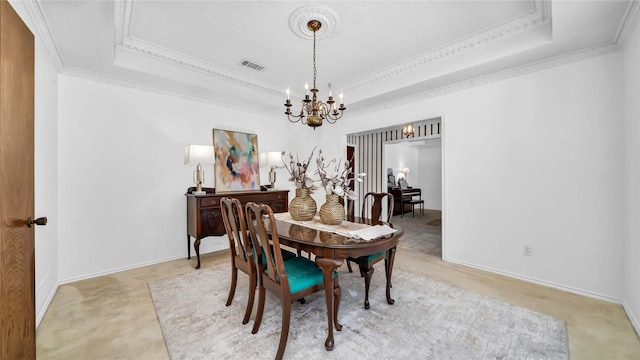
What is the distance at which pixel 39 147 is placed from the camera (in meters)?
2.25

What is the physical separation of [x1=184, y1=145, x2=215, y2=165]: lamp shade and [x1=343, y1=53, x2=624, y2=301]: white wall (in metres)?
3.10

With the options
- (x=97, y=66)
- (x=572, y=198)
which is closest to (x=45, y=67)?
(x=97, y=66)

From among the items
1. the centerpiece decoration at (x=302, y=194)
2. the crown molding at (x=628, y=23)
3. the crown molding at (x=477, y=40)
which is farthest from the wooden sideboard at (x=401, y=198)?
the crown molding at (x=628, y=23)

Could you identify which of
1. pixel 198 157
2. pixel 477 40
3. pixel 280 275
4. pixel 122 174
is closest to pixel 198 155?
pixel 198 157

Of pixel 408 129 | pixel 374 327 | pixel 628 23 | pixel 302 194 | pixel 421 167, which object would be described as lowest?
pixel 374 327

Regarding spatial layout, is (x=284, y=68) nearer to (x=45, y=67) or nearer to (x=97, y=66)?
(x=97, y=66)

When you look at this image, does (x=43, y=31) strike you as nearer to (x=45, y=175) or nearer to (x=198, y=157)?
(x=45, y=175)

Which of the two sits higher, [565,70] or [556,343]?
[565,70]

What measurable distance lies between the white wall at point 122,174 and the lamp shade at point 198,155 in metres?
0.45

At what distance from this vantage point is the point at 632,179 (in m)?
2.13

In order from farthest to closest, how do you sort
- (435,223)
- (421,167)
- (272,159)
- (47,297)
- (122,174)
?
1. (421,167)
2. (435,223)
3. (272,159)
4. (122,174)
5. (47,297)

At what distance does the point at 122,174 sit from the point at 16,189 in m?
2.13

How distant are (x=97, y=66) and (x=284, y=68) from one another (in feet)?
6.80

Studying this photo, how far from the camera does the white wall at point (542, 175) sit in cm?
242
